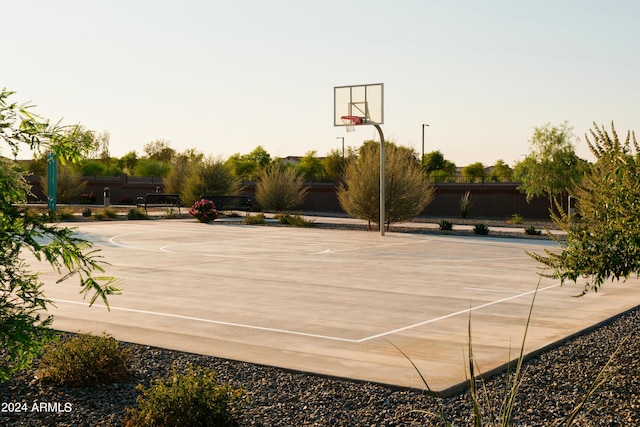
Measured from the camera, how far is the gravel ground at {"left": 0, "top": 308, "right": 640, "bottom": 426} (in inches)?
254

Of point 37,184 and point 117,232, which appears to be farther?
point 37,184

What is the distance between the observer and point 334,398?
23.0ft

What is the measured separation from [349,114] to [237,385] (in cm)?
2549

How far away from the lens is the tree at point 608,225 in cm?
786

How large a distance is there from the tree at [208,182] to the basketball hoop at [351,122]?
14.3 metres

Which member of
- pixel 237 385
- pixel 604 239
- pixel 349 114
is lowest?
pixel 237 385

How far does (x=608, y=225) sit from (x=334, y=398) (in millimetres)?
3322

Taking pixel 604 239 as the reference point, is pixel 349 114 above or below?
above

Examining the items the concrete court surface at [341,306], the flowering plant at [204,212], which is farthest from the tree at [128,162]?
the concrete court surface at [341,306]

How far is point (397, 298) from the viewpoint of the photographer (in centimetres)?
1339

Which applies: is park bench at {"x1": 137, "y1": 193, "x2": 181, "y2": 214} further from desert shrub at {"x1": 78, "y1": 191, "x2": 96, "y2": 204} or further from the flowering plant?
desert shrub at {"x1": 78, "y1": 191, "x2": 96, "y2": 204}

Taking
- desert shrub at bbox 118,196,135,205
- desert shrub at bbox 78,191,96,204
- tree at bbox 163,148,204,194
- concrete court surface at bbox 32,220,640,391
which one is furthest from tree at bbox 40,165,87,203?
concrete court surface at bbox 32,220,640,391

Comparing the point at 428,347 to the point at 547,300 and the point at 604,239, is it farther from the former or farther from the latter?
the point at 547,300

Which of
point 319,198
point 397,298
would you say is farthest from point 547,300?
point 319,198
